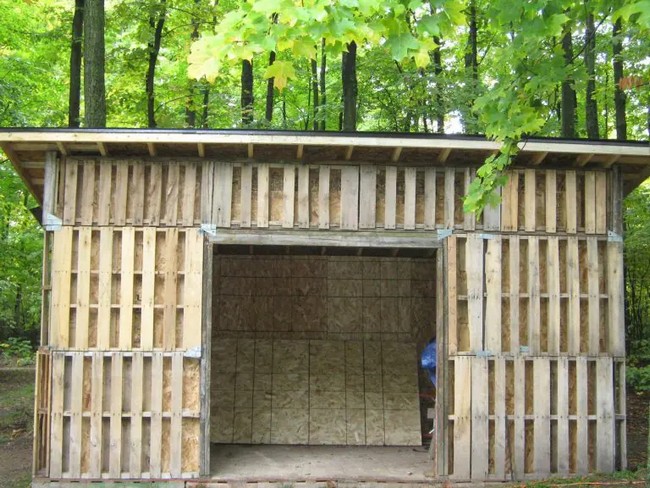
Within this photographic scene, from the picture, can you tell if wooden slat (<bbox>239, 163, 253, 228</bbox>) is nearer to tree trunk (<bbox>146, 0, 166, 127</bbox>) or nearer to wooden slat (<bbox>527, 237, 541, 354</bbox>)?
wooden slat (<bbox>527, 237, 541, 354</bbox>)

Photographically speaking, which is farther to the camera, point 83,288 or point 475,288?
point 475,288

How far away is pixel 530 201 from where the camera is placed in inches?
311

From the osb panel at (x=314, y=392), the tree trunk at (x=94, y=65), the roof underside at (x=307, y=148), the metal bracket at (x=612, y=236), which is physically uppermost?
the tree trunk at (x=94, y=65)

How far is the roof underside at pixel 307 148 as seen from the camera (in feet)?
23.6

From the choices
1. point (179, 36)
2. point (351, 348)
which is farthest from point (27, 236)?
point (351, 348)

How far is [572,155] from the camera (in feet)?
25.7

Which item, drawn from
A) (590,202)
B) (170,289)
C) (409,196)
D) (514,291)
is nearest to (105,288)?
(170,289)

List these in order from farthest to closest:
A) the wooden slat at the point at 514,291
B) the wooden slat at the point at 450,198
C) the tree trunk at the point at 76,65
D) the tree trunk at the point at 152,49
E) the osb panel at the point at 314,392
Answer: the tree trunk at the point at 152,49 → the tree trunk at the point at 76,65 → the osb panel at the point at 314,392 → the wooden slat at the point at 450,198 → the wooden slat at the point at 514,291

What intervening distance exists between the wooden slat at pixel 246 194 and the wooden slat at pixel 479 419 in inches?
128

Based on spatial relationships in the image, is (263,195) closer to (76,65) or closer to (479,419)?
(479,419)

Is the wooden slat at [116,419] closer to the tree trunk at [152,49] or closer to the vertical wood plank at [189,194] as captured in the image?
the vertical wood plank at [189,194]

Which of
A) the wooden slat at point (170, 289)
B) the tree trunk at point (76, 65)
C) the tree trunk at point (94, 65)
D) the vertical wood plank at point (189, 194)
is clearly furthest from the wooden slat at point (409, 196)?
the tree trunk at point (76, 65)

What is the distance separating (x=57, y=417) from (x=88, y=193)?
2.68m

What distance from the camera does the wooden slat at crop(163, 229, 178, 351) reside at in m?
7.57
